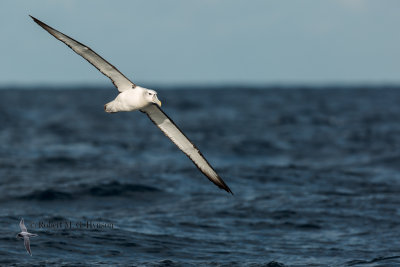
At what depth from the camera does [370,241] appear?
15.2 metres

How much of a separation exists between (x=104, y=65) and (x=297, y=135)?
24.6m

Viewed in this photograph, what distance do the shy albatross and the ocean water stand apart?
2.26 m

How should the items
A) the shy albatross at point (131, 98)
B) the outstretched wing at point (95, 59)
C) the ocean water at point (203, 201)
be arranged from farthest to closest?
the ocean water at point (203, 201), the shy albatross at point (131, 98), the outstretched wing at point (95, 59)

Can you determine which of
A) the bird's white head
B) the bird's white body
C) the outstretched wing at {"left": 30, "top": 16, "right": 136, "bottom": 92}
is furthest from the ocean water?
the outstretched wing at {"left": 30, "top": 16, "right": 136, "bottom": 92}

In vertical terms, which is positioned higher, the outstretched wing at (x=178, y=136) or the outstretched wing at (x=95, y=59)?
the outstretched wing at (x=95, y=59)

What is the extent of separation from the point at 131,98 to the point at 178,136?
150 cm

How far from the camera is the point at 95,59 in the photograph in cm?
1191

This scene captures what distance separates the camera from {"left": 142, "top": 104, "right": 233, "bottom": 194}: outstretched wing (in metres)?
13.0

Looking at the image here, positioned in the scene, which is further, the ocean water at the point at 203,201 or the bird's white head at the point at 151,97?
the ocean water at the point at 203,201

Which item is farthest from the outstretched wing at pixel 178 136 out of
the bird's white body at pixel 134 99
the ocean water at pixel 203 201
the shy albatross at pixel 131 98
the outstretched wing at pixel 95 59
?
the ocean water at pixel 203 201

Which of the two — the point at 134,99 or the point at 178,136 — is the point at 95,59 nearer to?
the point at 134,99

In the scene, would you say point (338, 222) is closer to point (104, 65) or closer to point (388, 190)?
point (388, 190)

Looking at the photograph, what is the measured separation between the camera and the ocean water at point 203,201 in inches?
545

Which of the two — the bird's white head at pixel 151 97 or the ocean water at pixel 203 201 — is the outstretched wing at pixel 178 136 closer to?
the bird's white head at pixel 151 97
